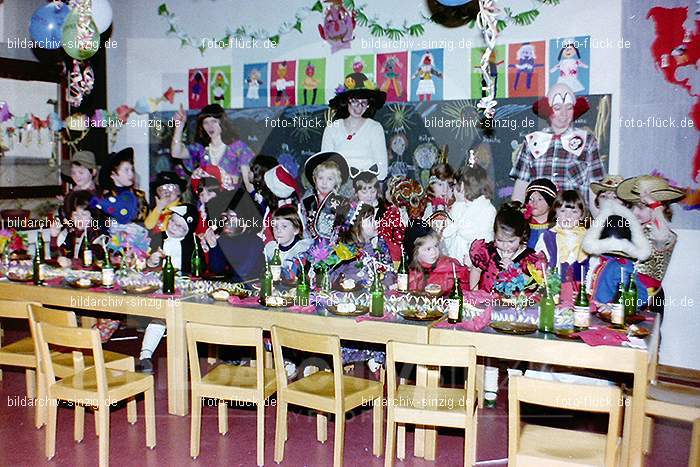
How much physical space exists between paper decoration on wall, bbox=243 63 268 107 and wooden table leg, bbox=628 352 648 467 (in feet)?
14.4

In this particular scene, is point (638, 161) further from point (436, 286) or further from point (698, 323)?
point (436, 286)

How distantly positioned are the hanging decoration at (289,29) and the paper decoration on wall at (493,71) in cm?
53

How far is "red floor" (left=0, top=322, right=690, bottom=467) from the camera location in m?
3.78

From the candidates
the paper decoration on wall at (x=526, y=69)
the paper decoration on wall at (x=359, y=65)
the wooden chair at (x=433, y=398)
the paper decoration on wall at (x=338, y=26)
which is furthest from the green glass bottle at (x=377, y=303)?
the paper decoration on wall at (x=338, y=26)

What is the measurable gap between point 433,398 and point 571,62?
3.08 m

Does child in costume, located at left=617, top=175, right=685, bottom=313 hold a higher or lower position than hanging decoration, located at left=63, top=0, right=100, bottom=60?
lower

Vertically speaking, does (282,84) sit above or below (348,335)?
above

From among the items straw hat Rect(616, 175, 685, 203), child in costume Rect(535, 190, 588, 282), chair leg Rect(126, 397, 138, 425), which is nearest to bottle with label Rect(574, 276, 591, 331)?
child in costume Rect(535, 190, 588, 282)

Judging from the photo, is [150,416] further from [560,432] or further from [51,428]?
[560,432]

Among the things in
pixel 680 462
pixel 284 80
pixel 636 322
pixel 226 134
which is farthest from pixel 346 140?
pixel 680 462

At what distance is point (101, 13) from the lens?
5570 millimetres

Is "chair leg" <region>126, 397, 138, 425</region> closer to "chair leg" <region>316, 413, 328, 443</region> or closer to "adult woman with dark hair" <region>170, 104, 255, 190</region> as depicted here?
Result: "chair leg" <region>316, 413, 328, 443</region>

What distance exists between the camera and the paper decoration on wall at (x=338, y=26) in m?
6.24

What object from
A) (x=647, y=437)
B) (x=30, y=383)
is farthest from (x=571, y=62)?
(x=30, y=383)
